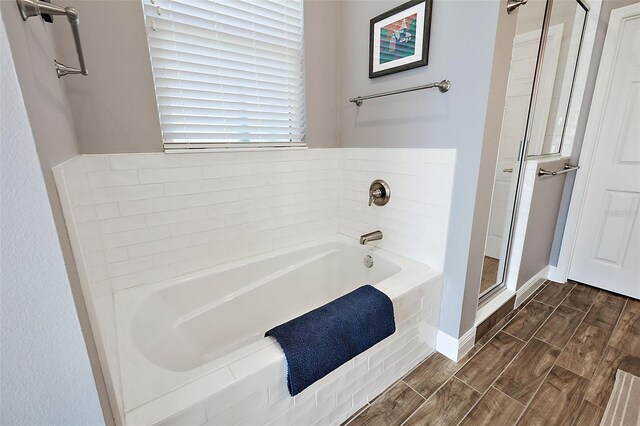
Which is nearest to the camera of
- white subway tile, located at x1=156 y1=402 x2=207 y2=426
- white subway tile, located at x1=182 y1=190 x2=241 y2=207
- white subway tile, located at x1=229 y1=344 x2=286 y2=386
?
white subway tile, located at x1=156 y1=402 x2=207 y2=426

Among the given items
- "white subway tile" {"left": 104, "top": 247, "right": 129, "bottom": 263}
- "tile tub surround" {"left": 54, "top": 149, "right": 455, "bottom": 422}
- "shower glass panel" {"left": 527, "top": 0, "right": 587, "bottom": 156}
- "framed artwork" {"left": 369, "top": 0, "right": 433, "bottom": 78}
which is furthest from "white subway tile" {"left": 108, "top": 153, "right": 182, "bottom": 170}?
"shower glass panel" {"left": 527, "top": 0, "right": 587, "bottom": 156}

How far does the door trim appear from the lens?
181cm

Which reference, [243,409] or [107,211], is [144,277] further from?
[243,409]

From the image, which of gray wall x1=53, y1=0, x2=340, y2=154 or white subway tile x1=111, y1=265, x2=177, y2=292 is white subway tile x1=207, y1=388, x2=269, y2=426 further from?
gray wall x1=53, y1=0, x2=340, y2=154

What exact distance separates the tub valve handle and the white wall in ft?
4.98

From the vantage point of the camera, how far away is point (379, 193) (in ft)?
5.73

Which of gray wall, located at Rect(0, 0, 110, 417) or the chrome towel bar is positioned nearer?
gray wall, located at Rect(0, 0, 110, 417)

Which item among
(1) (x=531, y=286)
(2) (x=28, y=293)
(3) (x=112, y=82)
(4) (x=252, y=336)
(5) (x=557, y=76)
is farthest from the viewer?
(1) (x=531, y=286)

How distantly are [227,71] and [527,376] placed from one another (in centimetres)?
223

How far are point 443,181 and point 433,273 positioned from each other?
1.63 ft

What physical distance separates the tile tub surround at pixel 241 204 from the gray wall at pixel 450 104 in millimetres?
74

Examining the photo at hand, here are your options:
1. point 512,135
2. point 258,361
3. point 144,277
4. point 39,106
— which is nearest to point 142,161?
point 144,277

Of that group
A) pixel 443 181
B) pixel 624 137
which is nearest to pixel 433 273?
pixel 443 181

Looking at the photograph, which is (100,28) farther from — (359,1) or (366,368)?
(366,368)
